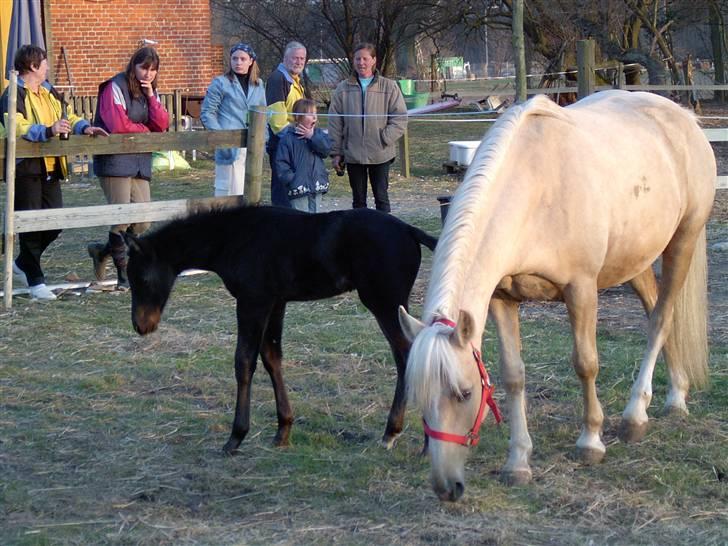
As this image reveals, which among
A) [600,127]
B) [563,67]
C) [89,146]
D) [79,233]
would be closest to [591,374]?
[600,127]

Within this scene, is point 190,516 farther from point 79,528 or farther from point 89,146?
point 89,146

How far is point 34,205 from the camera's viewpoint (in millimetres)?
7645

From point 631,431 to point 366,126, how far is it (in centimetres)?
414

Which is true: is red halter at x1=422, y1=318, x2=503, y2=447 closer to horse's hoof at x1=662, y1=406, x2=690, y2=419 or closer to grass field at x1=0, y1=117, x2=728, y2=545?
grass field at x1=0, y1=117, x2=728, y2=545

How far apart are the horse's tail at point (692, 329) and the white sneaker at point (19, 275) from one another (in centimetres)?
512

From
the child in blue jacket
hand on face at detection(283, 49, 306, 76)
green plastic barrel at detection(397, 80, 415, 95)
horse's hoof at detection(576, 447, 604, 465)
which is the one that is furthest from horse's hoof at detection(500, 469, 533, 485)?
green plastic barrel at detection(397, 80, 415, 95)

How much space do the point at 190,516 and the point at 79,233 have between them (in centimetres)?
743

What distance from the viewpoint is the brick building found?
18.2m

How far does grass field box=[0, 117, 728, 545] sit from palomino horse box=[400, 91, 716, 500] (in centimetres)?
26

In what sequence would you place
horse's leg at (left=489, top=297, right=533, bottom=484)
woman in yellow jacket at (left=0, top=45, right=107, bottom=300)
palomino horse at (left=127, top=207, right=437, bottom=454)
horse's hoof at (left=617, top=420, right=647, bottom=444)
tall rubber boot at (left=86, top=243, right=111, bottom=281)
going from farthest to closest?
1. tall rubber boot at (left=86, top=243, right=111, bottom=281)
2. woman in yellow jacket at (left=0, top=45, right=107, bottom=300)
3. horse's hoof at (left=617, top=420, right=647, bottom=444)
4. palomino horse at (left=127, top=207, right=437, bottom=454)
5. horse's leg at (left=489, top=297, right=533, bottom=484)

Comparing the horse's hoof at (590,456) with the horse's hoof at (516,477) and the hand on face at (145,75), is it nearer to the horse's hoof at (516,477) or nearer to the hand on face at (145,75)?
the horse's hoof at (516,477)

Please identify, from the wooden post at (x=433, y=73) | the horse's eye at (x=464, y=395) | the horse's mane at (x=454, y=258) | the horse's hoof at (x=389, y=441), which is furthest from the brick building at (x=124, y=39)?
the horse's eye at (x=464, y=395)

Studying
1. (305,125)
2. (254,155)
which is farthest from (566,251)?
(254,155)

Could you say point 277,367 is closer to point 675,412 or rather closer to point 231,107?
point 675,412
